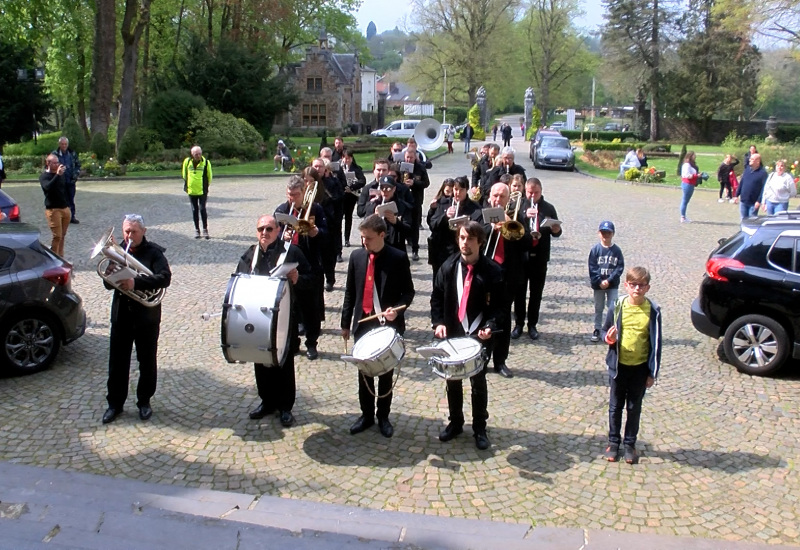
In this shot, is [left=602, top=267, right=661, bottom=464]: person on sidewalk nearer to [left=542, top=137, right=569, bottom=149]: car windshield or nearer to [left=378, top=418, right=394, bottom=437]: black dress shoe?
[left=378, top=418, right=394, bottom=437]: black dress shoe

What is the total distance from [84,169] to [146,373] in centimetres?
2361

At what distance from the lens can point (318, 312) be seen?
8312 millimetres

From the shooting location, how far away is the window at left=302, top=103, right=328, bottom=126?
221 feet

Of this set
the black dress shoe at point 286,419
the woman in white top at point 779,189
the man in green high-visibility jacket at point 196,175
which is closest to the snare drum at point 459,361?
the black dress shoe at point 286,419

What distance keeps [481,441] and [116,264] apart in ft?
10.7

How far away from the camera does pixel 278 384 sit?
21.4 feet

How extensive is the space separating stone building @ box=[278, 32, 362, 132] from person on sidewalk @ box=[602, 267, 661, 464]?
61.9 meters

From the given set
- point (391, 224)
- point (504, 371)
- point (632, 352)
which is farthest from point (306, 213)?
point (632, 352)

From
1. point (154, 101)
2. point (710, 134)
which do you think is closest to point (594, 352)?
point (154, 101)

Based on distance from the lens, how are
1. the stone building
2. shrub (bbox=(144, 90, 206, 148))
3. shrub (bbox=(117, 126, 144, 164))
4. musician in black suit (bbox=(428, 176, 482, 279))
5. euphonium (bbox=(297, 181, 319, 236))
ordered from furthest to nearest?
the stone building < shrub (bbox=(144, 90, 206, 148)) < shrub (bbox=(117, 126, 144, 164)) < musician in black suit (bbox=(428, 176, 482, 279)) < euphonium (bbox=(297, 181, 319, 236))

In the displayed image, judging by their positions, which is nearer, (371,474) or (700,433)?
(371,474)

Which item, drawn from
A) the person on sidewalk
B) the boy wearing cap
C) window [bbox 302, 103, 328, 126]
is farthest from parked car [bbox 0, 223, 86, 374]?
window [bbox 302, 103, 328, 126]

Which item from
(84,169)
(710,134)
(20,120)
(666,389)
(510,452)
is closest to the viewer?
(510,452)

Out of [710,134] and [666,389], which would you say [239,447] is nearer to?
[666,389]
